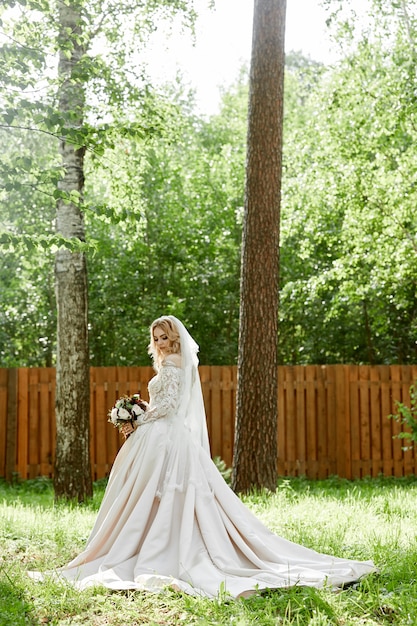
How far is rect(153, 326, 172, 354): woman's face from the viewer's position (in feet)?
20.0

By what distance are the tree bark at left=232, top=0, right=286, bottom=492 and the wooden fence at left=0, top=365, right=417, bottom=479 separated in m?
4.05

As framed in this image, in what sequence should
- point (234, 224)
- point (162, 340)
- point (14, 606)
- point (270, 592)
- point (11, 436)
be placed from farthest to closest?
1. point (234, 224)
2. point (11, 436)
3. point (162, 340)
4. point (270, 592)
5. point (14, 606)

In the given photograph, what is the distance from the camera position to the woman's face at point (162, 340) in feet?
20.0

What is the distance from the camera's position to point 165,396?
19.4 ft

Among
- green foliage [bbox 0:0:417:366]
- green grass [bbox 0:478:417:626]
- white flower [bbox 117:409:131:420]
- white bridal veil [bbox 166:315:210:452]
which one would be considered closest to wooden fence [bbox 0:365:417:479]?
green foliage [bbox 0:0:417:366]

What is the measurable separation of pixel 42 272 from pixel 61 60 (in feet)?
26.5

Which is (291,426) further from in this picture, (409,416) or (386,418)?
(409,416)

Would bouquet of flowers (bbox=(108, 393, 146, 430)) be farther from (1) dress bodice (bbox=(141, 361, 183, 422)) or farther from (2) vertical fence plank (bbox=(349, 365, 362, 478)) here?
(2) vertical fence plank (bbox=(349, 365, 362, 478))

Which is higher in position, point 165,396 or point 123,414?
point 165,396

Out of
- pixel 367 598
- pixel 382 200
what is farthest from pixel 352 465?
pixel 367 598

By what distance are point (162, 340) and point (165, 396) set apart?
1.42ft

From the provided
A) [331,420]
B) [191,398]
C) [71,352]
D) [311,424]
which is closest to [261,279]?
[71,352]

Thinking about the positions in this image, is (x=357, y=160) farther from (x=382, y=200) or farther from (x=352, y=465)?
(x=352, y=465)

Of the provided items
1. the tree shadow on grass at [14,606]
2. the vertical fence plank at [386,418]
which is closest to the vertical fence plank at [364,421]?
the vertical fence plank at [386,418]
